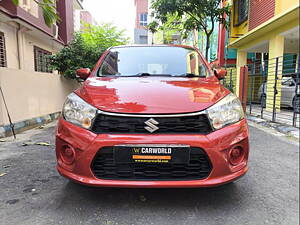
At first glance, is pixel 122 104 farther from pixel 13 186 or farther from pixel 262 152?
pixel 262 152

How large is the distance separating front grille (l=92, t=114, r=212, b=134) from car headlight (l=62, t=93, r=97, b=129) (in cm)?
10

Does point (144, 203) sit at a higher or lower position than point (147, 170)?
lower

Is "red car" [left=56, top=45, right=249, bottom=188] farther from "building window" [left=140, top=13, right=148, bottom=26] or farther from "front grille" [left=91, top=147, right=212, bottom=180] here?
"building window" [left=140, top=13, right=148, bottom=26]

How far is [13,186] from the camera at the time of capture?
90.2 inches

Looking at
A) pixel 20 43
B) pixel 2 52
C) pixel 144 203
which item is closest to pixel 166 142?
pixel 144 203

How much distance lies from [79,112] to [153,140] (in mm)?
623

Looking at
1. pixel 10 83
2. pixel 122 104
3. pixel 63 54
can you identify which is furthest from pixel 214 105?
pixel 63 54

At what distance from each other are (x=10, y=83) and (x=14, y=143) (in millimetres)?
1304

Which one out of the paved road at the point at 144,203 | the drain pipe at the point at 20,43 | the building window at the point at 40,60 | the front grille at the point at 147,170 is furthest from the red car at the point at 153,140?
the building window at the point at 40,60

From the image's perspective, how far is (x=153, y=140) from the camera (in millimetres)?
1608

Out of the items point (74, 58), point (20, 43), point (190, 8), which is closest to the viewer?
point (20, 43)

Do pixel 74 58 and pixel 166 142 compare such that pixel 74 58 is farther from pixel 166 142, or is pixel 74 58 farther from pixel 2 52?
pixel 166 142

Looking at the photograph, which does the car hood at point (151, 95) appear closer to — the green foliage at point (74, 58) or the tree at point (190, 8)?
the green foliage at point (74, 58)

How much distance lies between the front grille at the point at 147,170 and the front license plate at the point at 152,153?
5 centimetres
